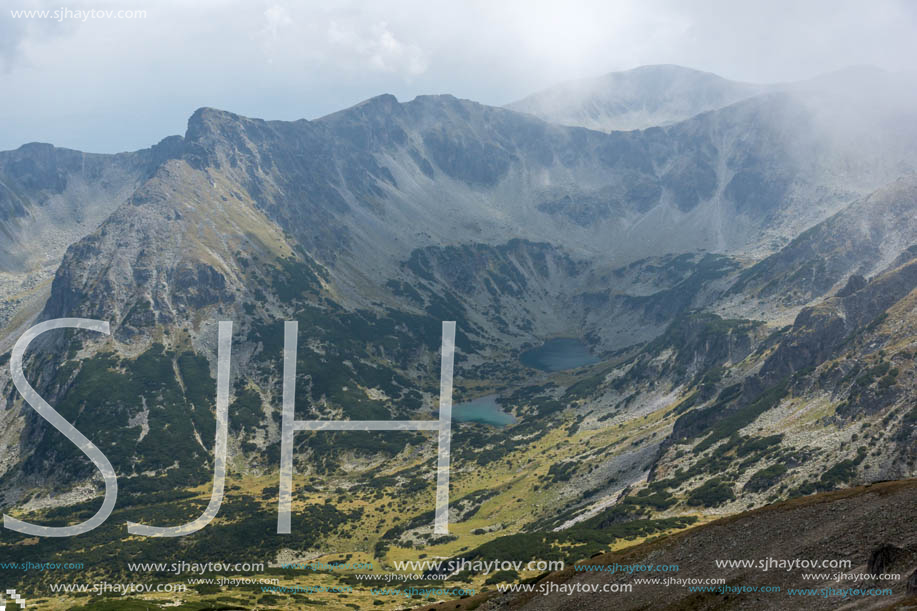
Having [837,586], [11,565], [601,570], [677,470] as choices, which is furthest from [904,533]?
[11,565]

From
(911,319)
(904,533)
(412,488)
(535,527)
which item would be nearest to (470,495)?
(412,488)

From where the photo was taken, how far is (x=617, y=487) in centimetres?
13562

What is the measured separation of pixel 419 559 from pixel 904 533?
10673 cm

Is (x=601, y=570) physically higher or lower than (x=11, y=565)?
higher

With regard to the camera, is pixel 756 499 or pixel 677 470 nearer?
pixel 756 499

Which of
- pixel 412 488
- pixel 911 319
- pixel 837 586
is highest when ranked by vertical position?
pixel 911 319

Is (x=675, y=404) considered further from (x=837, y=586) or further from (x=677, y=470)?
(x=837, y=586)

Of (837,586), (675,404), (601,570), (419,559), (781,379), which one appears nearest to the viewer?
(837,586)

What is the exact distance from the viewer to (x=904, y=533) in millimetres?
38281

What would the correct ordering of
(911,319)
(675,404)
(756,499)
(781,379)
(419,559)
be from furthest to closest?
(675,404), (781,379), (419,559), (911,319), (756,499)

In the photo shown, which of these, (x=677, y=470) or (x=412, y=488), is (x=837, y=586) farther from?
(x=412, y=488)

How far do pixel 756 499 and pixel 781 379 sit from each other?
67.9 metres

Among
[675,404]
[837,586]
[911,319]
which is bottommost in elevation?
[675,404]

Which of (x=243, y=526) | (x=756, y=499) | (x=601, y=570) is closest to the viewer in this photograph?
(x=601, y=570)
